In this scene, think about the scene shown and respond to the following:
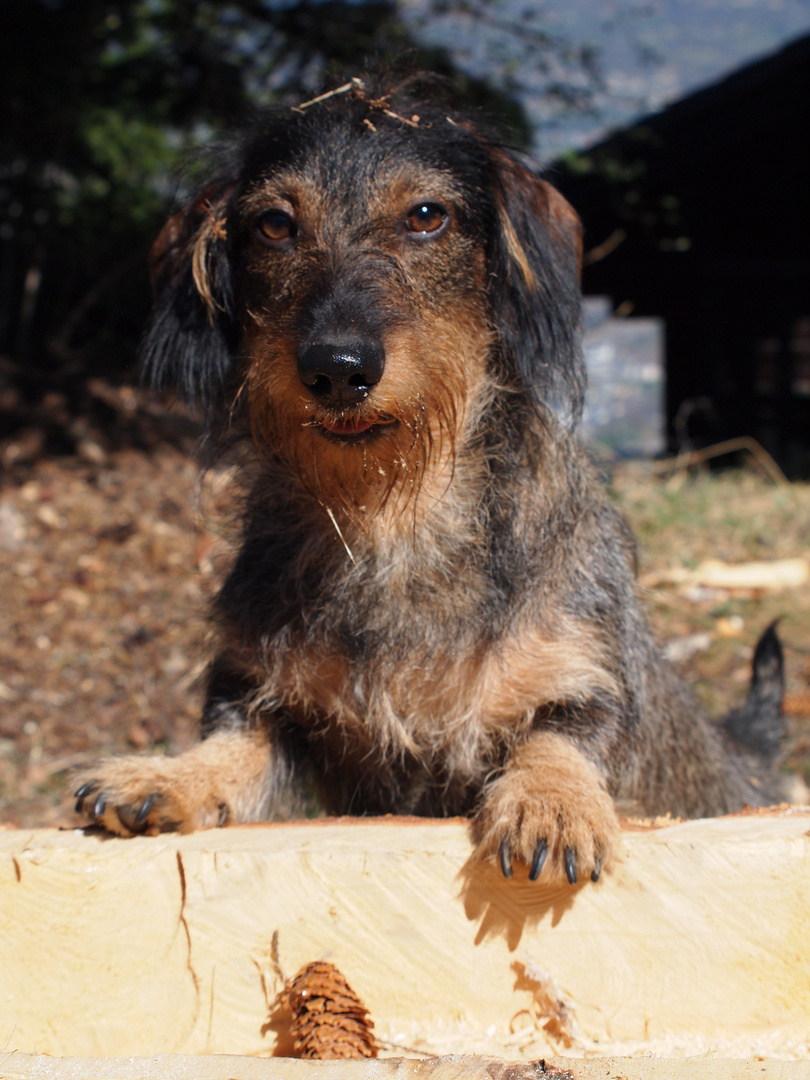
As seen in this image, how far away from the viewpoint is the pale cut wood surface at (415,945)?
2.04 m

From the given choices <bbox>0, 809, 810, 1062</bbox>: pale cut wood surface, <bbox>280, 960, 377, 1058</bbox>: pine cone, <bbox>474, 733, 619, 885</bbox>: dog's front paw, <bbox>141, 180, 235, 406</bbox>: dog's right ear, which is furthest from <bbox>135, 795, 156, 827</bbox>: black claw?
<bbox>141, 180, 235, 406</bbox>: dog's right ear

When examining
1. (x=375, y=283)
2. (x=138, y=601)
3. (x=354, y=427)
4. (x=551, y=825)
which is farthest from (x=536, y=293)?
(x=138, y=601)

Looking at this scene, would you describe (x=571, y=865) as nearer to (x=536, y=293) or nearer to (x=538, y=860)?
(x=538, y=860)

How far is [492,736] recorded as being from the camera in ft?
8.33

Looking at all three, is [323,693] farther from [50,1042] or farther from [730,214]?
[730,214]

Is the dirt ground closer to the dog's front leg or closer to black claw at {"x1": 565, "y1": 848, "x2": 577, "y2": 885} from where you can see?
the dog's front leg

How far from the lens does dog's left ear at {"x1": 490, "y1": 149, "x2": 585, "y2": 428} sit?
98.8 inches

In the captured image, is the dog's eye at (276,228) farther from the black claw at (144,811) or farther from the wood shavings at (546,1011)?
the wood shavings at (546,1011)

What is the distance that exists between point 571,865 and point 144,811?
995mm

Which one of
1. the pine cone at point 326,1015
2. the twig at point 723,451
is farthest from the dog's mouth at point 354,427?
the twig at point 723,451

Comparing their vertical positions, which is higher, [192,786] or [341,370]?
[341,370]

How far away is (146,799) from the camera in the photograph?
2.25 m

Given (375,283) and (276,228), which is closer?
(375,283)

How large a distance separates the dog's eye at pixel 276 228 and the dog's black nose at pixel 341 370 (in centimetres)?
59
